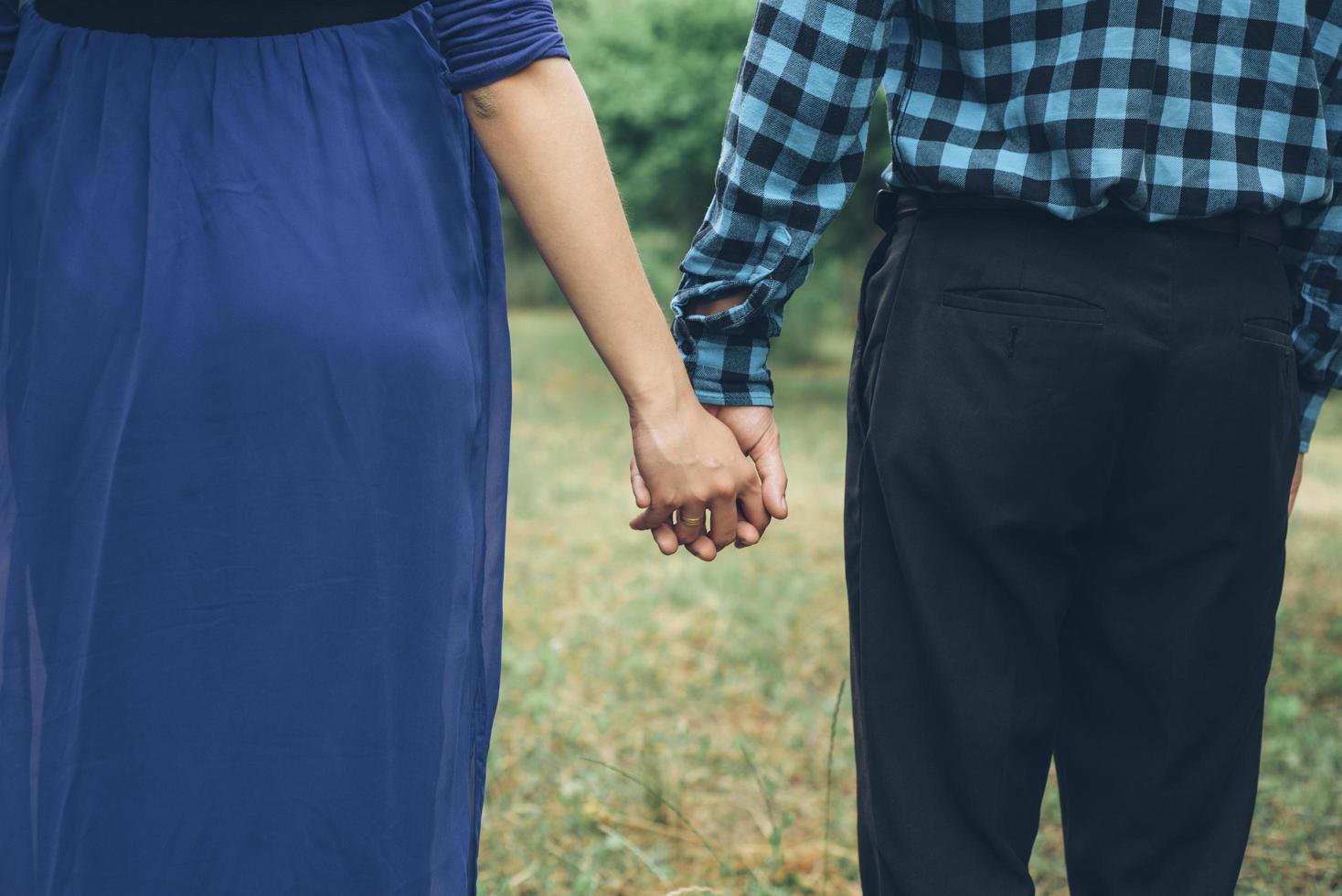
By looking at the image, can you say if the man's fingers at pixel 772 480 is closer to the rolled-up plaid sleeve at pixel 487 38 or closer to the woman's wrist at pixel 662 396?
the woman's wrist at pixel 662 396

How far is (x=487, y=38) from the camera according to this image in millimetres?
1312

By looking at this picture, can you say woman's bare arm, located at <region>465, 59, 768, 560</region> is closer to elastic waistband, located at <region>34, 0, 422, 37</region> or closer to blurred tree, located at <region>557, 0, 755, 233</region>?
elastic waistband, located at <region>34, 0, 422, 37</region>

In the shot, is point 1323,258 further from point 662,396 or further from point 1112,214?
point 662,396

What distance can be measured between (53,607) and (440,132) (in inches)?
23.6

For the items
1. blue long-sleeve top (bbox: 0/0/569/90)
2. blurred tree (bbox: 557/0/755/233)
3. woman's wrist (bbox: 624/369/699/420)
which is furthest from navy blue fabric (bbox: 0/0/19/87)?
blurred tree (bbox: 557/0/755/233)

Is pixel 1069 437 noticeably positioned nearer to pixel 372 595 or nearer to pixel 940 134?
pixel 940 134

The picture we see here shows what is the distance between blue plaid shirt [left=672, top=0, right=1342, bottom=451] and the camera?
1471 millimetres

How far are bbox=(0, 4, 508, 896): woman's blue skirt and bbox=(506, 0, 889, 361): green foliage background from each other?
10.0m

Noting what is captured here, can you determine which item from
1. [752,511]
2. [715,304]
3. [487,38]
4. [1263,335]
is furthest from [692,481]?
[1263,335]

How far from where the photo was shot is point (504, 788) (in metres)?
3.32

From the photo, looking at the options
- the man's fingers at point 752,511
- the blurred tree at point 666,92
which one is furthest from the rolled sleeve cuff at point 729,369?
the blurred tree at point 666,92

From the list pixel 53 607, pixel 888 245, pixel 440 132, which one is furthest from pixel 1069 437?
pixel 53 607

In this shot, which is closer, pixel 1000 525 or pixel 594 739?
pixel 1000 525

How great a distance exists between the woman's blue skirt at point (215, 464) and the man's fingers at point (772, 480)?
1.84ft
